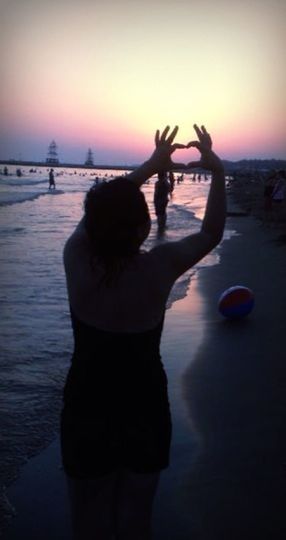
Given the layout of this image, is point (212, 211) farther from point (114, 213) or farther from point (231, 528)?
point (231, 528)

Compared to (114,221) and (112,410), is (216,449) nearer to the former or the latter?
(112,410)

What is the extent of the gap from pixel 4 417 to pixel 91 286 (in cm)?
323

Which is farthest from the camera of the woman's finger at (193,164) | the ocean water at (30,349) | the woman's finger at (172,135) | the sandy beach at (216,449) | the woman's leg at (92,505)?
the ocean water at (30,349)

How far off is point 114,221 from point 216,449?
106 inches

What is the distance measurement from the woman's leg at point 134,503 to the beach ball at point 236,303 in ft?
A: 18.1

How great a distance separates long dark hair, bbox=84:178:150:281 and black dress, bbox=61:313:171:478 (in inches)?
11.0

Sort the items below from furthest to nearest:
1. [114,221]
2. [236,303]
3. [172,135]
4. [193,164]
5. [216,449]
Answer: [236,303], [216,449], [172,135], [193,164], [114,221]

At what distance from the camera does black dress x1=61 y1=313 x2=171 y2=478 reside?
1914 millimetres

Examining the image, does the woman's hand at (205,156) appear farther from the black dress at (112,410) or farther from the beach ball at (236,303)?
the beach ball at (236,303)

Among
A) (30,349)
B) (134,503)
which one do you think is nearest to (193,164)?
(134,503)

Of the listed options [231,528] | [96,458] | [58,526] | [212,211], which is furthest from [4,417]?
[212,211]

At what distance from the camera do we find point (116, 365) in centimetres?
190

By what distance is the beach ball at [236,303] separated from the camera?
24.2 ft

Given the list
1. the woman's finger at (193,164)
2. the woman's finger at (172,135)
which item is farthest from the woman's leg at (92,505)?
the woman's finger at (172,135)
